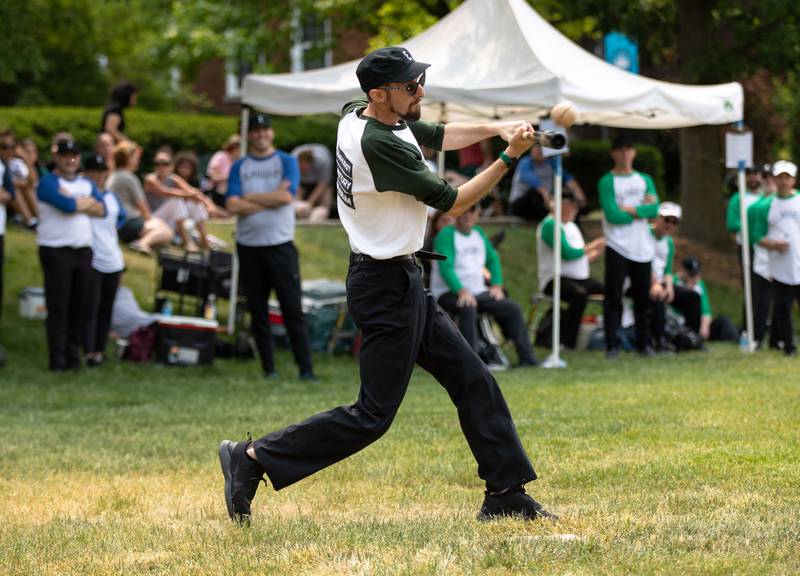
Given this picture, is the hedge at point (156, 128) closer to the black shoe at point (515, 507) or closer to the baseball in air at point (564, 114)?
the baseball in air at point (564, 114)

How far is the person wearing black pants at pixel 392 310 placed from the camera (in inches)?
221

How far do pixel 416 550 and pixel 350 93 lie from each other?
902 cm

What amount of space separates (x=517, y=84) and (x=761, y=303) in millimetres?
4127

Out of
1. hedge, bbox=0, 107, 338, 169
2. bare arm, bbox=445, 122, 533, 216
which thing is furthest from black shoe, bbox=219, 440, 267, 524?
hedge, bbox=0, 107, 338, 169

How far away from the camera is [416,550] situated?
520 centimetres

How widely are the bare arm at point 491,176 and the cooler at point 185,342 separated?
8.12 meters

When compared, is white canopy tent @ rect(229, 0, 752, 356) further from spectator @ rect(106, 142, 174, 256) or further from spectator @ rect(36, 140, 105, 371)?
spectator @ rect(106, 142, 174, 256)

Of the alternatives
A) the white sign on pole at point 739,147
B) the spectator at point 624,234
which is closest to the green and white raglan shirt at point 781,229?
the white sign on pole at point 739,147

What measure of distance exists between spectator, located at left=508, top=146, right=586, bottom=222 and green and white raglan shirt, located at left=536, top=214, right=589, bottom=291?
4792 millimetres

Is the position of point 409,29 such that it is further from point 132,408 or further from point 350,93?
point 132,408

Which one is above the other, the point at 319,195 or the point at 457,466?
the point at 319,195

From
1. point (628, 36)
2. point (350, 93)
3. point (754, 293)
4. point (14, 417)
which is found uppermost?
point (628, 36)

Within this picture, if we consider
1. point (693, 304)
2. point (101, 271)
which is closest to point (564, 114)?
point (101, 271)

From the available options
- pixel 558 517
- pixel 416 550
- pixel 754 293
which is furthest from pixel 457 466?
pixel 754 293
